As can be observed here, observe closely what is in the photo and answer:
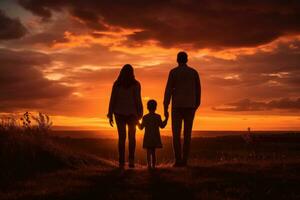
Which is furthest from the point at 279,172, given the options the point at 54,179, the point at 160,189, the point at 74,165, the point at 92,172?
the point at 74,165

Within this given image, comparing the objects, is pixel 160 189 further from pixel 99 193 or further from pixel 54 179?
pixel 54 179

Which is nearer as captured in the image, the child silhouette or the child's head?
the child silhouette

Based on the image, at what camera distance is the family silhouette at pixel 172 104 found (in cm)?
1309

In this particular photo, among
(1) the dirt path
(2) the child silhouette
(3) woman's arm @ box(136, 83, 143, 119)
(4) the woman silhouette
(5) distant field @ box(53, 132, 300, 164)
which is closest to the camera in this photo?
(1) the dirt path

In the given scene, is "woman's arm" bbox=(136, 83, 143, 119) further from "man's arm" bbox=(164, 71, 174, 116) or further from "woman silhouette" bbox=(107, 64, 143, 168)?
"man's arm" bbox=(164, 71, 174, 116)

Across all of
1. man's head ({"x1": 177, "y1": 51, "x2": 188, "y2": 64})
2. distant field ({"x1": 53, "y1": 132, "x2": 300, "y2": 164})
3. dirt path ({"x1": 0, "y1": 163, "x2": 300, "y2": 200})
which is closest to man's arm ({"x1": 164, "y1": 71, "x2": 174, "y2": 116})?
man's head ({"x1": 177, "y1": 51, "x2": 188, "y2": 64})

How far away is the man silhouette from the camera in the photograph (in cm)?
1304

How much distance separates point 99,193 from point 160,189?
1193mm

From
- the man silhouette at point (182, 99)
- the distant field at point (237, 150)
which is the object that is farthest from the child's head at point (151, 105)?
the distant field at point (237, 150)

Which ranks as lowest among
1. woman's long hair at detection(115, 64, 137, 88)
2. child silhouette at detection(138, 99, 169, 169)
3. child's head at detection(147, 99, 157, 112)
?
child silhouette at detection(138, 99, 169, 169)

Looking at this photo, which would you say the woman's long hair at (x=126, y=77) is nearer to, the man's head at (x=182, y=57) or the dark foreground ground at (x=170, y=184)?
the man's head at (x=182, y=57)

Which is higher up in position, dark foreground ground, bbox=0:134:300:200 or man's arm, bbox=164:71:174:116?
man's arm, bbox=164:71:174:116

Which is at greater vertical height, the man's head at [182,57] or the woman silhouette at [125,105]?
the man's head at [182,57]

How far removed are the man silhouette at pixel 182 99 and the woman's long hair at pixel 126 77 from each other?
3.35 feet
